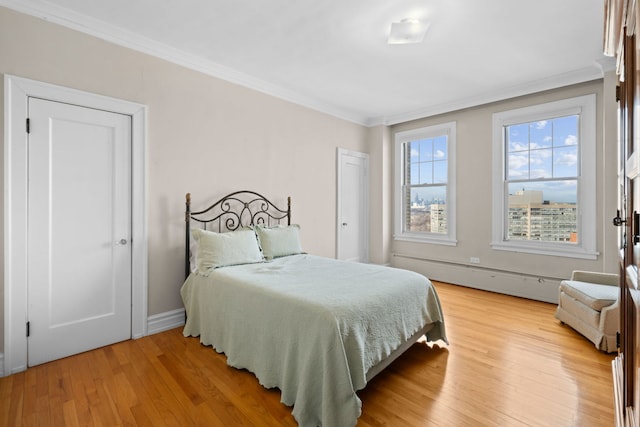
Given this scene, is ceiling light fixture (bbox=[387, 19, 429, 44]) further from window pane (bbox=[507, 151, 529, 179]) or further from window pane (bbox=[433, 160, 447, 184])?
window pane (bbox=[433, 160, 447, 184])

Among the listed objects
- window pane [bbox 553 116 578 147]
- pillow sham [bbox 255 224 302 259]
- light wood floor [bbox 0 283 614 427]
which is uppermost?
window pane [bbox 553 116 578 147]

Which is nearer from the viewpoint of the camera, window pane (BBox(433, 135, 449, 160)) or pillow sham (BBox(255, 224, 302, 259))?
pillow sham (BBox(255, 224, 302, 259))

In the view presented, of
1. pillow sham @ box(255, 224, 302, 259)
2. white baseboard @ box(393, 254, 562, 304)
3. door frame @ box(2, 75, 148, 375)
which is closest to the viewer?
door frame @ box(2, 75, 148, 375)

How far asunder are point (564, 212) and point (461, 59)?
2.29 metres

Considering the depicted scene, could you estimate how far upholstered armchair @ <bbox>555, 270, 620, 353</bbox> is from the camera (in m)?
2.46

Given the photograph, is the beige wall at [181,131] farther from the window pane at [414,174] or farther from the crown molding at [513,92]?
the window pane at [414,174]

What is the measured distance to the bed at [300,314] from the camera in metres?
1.70

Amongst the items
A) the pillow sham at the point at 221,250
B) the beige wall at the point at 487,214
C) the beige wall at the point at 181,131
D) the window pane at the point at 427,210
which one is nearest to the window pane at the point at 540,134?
the beige wall at the point at 487,214

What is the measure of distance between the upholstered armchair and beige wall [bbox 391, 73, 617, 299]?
19.8 inches

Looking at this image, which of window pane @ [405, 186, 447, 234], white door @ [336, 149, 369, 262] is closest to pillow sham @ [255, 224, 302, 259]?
white door @ [336, 149, 369, 262]

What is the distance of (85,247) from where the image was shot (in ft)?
8.32

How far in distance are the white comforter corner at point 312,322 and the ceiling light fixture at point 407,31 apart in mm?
1967

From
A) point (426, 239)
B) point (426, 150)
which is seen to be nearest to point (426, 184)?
point (426, 150)

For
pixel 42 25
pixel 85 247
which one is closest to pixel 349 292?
pixel 85 247
